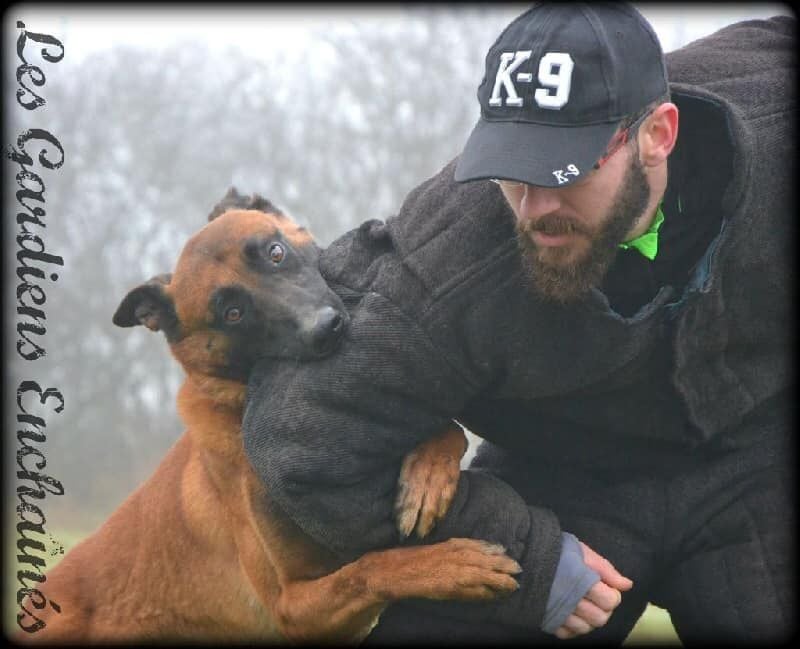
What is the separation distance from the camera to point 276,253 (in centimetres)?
373

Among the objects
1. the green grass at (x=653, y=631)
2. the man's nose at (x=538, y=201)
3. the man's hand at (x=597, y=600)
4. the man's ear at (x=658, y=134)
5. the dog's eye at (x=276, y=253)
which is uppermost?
the man's ear at (x=658, y=134)

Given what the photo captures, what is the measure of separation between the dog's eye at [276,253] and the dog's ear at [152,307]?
1.34ft

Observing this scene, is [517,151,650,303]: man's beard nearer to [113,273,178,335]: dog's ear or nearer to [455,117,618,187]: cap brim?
[455,117,618,187]: cap brim

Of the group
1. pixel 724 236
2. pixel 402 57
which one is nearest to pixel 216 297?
pixel 724 236

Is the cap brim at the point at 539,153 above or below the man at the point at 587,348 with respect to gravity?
above

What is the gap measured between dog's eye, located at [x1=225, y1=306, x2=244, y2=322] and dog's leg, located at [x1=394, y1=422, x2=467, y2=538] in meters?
0.77

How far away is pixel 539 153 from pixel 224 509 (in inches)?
68.0

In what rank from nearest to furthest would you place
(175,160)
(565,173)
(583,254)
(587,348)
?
(565,173), (583,254), (587,348), (175,160)

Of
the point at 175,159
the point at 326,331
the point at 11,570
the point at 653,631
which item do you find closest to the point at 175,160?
the point at 175,159

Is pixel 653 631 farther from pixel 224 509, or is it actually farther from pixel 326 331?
pixel 326 331

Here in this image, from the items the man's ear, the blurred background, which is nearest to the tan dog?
the man's ear

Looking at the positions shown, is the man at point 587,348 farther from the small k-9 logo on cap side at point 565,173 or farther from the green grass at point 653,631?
the green grass at point 653,631

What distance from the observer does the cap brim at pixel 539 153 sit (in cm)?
298

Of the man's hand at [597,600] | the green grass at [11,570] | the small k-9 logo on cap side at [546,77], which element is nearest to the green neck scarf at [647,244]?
the small k-9 logo on cap side at [546,77]
